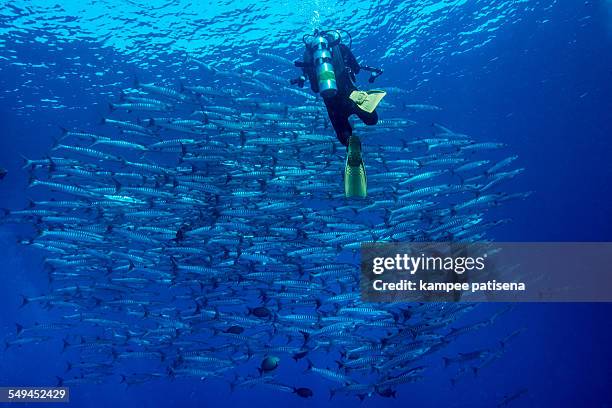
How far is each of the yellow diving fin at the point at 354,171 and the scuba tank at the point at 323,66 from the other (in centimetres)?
76

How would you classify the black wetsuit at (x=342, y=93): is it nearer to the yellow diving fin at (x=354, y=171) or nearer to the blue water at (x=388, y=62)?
the yellow diving fin at (x=354, y=171)

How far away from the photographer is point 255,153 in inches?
465

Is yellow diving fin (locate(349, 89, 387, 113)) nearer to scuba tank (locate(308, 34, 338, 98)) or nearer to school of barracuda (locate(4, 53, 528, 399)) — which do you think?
scuba tank (locate(308, 34, 338, 98))

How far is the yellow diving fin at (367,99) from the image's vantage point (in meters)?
6.44

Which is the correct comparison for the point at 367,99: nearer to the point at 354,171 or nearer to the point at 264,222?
the point at 354,171

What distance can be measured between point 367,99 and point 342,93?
0.38 meters

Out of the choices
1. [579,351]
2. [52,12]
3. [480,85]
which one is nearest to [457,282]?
[480,85]

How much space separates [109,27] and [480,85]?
13443 millimetres

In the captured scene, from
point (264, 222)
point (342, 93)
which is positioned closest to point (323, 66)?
point (342, 93)

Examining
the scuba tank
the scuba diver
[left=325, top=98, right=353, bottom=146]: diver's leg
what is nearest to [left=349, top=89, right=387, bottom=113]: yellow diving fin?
the scuba diver

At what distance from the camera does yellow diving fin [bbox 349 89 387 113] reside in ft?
21.1

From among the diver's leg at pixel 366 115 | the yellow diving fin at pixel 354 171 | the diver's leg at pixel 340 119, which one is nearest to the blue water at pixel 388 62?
the diver's leg at pixel 340 119

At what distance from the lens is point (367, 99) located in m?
6.48

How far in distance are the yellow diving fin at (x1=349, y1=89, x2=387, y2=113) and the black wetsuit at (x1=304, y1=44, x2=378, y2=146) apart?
5 centimetres
